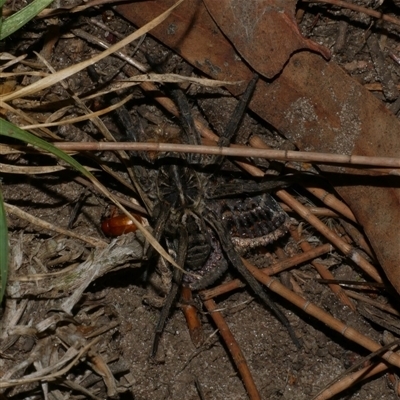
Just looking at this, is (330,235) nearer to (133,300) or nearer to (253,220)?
(253,220)

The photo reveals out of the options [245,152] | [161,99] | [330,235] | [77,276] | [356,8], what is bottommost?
[77,276]

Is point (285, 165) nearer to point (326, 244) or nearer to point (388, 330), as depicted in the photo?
point (326, 244)

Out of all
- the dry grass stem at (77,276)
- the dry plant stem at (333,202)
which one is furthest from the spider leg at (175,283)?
the dry plant stem at (333,202)

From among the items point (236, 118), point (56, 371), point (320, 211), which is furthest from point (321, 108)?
point (56, 371)

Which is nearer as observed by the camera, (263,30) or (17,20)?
(17,20)

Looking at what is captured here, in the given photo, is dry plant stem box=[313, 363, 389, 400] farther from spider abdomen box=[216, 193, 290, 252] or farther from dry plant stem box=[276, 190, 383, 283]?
spider abdomen box=[216, 193, 290, 252]

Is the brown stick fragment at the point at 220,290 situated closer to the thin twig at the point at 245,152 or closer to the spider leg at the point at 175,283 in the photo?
the spider leg at the point at 175,283

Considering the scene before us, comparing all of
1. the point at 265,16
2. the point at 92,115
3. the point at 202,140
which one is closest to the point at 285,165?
the point at 202,140
